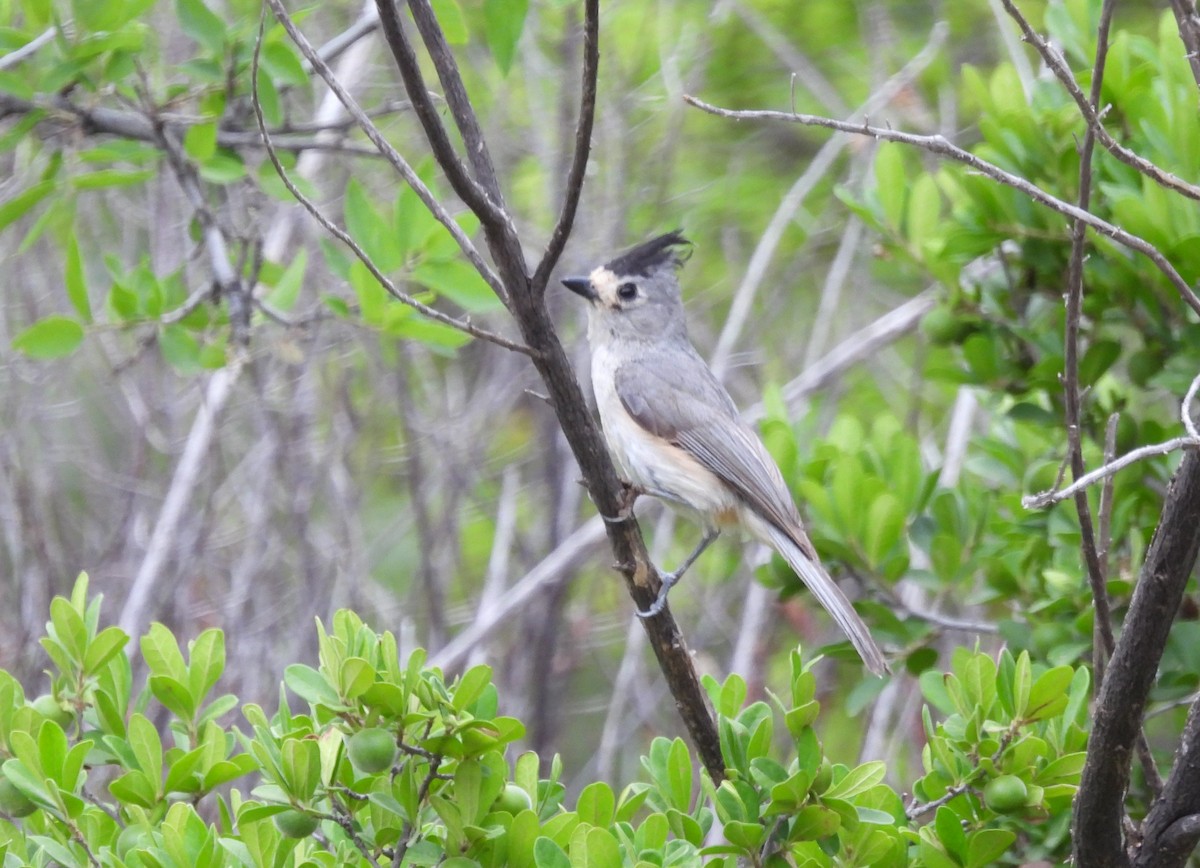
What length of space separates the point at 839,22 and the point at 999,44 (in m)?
0.79

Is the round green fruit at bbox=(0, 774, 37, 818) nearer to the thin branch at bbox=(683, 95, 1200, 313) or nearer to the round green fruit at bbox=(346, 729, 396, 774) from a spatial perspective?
the round green fruit at bbox=(346, 729, 396, 774)

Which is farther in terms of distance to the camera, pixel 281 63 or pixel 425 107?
pixel 281 63

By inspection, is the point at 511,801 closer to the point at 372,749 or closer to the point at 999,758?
the point at 372,749

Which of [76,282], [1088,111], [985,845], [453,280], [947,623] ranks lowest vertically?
[947,623]

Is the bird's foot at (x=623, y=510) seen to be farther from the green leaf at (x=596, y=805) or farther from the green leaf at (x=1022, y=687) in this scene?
the green leaf at (x=1022, y=687)

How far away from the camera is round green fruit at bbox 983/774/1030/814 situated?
2279mm

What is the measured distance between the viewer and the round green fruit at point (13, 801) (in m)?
2.25

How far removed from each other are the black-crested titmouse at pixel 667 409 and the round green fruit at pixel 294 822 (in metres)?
1.85

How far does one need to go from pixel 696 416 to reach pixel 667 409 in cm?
10

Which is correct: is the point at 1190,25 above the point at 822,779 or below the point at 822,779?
above

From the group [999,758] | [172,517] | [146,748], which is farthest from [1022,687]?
[172,517]

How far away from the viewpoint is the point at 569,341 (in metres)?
5.98

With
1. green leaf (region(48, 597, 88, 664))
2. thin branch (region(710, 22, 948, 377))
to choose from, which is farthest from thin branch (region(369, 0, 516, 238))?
thin branch (region(710, 22, 948, 377))

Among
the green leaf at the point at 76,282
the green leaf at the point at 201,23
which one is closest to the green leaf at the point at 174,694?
the green leaf at the point at 76,282
